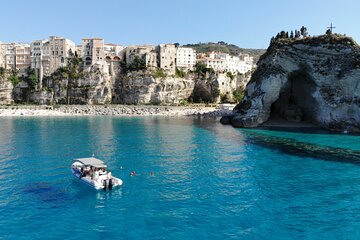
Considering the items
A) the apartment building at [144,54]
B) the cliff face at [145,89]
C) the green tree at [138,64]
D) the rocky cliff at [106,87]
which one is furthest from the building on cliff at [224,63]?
the green tree at [138,64]

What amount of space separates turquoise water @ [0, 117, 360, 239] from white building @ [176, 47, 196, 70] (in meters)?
85.7

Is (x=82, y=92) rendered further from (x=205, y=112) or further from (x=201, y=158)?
(x=201, y=158)

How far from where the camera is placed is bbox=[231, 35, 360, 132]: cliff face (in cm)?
5650

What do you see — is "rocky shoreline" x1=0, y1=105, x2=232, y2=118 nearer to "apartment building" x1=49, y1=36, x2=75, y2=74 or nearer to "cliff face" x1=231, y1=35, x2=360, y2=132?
"apartment building" x1=49, y1=36, x2=75, y2=74

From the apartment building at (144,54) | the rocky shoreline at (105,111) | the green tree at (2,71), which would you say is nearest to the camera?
the rocky shoreline at (105,111)

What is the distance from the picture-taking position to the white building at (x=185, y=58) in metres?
123

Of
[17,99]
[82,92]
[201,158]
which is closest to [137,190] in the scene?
[201,158]

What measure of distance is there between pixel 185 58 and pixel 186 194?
106 meters

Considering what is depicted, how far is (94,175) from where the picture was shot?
78.8 ft

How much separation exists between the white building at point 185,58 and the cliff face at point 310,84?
182ft

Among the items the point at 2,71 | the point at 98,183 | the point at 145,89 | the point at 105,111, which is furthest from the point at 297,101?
the point at 2,71

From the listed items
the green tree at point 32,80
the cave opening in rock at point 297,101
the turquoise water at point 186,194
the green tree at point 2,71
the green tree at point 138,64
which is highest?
the green tree at point 138,64

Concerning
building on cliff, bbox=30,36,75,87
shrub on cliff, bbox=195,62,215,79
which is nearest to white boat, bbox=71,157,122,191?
building on cliff, bbox=30,36,75,87

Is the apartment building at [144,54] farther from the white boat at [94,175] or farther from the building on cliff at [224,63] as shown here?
the white boat at [94,175]
